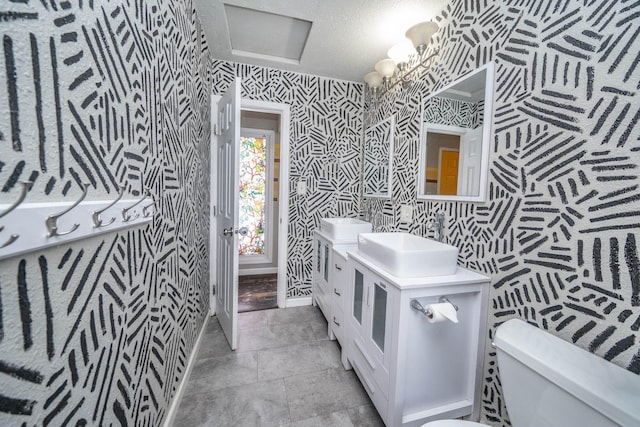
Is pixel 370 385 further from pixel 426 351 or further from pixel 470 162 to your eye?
pixel 470 162

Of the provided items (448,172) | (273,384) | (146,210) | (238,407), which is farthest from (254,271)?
(448,172)

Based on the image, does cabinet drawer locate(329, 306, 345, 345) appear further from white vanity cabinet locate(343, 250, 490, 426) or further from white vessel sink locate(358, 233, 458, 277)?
white vessel sink locate(358, 233, 458, 277)

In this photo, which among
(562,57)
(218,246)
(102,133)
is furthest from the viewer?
(218,246)

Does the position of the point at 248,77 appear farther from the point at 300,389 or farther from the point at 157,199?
the point at 300,389

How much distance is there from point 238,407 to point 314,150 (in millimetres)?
2143

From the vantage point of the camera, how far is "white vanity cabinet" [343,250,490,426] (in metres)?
1.07

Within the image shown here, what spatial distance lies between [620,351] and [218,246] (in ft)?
7.98

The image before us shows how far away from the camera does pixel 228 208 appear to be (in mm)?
1835

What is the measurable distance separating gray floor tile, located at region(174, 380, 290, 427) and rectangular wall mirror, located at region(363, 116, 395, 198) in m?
1.67

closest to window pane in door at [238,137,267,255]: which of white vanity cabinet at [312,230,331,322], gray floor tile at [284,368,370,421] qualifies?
white vanity cabinet at [312,230,331,322]

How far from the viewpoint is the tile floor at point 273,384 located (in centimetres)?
125

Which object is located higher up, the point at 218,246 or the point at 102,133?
the point at 102,133

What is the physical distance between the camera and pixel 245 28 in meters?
1.81

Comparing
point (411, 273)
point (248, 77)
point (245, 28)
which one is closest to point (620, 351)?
point (411, 273)
